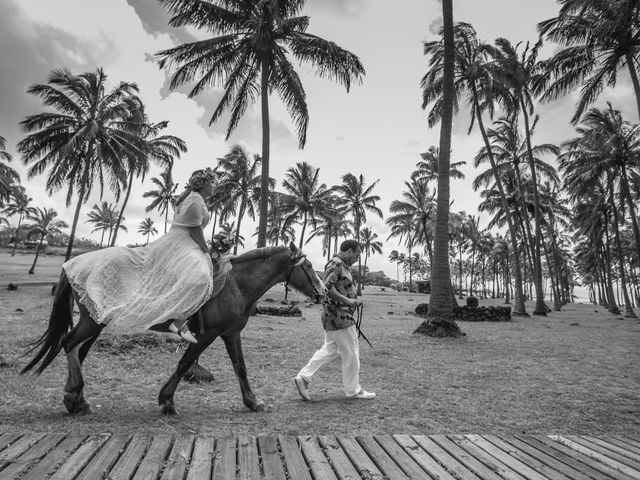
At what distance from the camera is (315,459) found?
10.6 ft

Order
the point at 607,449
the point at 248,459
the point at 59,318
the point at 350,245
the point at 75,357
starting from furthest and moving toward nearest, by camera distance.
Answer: the point at 350,245
the point at 59,318
the point at 75,357
the point at 607,449
the point at 248,459

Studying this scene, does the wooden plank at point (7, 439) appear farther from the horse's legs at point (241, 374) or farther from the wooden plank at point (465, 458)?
the wooden plank at point (465, 458)

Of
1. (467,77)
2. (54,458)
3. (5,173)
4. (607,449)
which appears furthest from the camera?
(5,173)

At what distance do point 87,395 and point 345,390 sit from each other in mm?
3747

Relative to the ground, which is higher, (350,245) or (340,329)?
(350,245)

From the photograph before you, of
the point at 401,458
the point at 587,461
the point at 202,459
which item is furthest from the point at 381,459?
the point at 587,461

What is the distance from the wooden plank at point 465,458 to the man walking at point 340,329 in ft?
6.42

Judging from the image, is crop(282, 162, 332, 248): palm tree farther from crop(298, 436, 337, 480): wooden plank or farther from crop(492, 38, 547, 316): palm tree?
crop(298, 436, 337, 480): wooden plank

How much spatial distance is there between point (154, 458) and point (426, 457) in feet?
7.62

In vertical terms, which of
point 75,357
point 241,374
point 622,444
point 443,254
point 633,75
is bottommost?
point 622,444

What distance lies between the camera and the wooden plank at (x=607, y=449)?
3.46 metres

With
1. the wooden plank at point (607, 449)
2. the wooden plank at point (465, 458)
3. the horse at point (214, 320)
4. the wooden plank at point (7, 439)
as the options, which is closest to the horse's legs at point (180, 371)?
the horse at point (214, 320)

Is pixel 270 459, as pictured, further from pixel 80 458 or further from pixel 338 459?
pixel 80 458

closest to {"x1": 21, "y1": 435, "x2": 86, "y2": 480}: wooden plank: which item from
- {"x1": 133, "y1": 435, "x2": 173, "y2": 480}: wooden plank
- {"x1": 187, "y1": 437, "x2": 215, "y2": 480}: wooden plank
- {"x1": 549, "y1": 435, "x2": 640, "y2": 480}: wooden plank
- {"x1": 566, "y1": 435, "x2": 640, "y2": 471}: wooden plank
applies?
{"x1": 133, "y1": 435, "x2": 173, "y2": 480}: wooden plank
